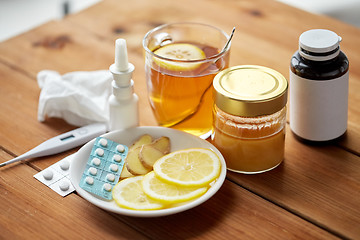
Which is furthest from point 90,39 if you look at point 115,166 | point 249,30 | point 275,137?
point 275,137

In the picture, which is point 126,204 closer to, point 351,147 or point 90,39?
point 351,147

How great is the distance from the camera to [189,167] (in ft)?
2.77

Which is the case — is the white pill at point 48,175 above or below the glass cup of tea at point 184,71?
below

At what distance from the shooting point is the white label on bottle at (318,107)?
0.88m

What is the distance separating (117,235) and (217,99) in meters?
0.27

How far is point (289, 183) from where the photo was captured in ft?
2.88

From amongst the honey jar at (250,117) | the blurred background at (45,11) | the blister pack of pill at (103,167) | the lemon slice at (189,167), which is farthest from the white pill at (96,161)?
the blurred background at (45,11)

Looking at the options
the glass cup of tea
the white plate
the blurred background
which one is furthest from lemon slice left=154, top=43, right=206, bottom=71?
the blurred background

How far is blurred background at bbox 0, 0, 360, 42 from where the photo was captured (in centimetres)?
214

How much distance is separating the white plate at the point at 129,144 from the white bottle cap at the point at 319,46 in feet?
0.73

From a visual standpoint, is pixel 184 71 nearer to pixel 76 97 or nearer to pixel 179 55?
pixel 179 55

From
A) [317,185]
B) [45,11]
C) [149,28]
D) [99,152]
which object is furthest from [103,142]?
[45,11]

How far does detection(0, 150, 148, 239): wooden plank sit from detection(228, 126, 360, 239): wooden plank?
233 millimetres

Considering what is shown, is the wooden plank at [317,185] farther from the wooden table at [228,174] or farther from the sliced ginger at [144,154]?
the sliced ginger at [144,154]
